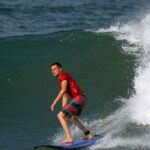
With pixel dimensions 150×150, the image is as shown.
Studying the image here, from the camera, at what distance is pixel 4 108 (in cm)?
1509

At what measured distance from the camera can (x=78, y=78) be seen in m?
16.7

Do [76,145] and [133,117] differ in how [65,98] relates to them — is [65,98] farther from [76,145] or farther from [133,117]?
[133,117]

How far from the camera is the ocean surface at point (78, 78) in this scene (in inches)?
516

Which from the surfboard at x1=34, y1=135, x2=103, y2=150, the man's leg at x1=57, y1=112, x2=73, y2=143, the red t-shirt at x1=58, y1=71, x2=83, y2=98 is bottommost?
the surfboard at x1=34, y1=135, x2=103, y2=150

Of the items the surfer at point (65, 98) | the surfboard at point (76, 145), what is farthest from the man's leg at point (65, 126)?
the surfboard at point (76, 145)

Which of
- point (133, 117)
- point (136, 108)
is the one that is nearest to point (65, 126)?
point (133, 117)

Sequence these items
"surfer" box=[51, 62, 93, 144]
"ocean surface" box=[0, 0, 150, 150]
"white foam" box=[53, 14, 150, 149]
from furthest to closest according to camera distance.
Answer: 1. "ocean surface" box=[0, 0, 150, 150]
2. "white foam" box=[53, 14, 150, 149]
3. "surfer" box=[51, 62, 93, 144]

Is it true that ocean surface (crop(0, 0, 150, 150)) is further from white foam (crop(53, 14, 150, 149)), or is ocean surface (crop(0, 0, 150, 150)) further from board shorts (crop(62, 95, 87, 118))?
board shorts (crop(62, 95, 87, 118))

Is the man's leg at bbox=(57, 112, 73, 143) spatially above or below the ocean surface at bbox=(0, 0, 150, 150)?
below

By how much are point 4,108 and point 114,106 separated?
278 centimetres

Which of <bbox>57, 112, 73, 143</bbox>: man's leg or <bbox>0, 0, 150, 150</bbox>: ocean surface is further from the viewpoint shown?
<bbox>0, 0, 150, 150</bbox>: ocean surface

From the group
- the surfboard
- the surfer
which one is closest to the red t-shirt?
the surfer

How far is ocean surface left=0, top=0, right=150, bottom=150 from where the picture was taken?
1310cm

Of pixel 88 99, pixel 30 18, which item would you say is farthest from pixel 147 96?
pixel 30 18
